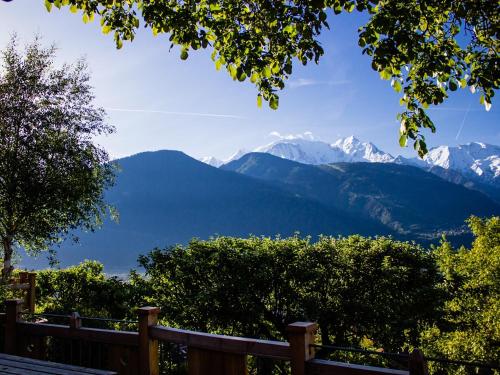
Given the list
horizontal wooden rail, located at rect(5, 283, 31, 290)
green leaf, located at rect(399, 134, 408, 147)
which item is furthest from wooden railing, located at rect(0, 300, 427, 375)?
horizontal wooden rail, located at rect(5, 283, 31, 290)

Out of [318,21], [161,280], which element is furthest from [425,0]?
[161,280]

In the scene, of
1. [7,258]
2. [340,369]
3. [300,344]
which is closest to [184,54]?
[300,344]

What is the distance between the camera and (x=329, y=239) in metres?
17.8

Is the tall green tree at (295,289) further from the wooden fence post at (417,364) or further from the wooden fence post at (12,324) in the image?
the wooden fence post at (417,364)

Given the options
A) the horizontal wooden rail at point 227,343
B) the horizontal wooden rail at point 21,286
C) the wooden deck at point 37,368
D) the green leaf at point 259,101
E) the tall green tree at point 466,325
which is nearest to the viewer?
the wooden deck at point 37,368

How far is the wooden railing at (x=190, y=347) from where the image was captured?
432 cm

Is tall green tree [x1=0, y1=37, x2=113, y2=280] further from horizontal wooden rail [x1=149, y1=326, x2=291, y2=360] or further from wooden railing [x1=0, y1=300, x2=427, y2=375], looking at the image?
horizontal wooden rail [x1=149, y1=326, x2=291, y2=360]

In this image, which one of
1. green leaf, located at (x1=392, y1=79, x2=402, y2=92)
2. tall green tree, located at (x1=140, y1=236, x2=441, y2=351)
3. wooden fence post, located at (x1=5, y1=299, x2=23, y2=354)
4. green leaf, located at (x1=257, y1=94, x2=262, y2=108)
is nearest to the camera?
green leaf, located at (x1=392, y1=79, x2=402, y2=92)

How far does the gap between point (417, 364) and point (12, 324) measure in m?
6.79

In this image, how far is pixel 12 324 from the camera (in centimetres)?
732

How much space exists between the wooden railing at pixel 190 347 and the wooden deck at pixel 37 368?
3.95ft

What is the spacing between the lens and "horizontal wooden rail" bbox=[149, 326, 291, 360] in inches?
179

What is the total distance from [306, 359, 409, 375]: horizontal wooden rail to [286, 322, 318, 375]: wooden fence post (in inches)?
2.9

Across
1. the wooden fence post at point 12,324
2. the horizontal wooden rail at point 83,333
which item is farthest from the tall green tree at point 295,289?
the horizontal wooden rail at point 83,333
